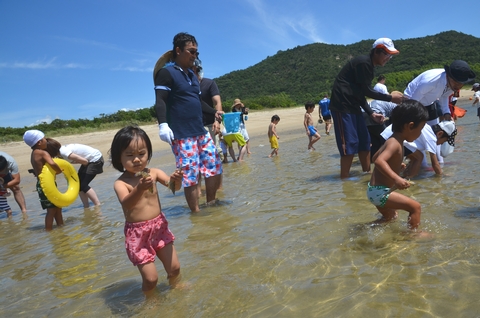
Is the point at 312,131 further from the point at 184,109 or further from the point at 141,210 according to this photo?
the point at 141,210

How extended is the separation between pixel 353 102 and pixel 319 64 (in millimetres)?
85753

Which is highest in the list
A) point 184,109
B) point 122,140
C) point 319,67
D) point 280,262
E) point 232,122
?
point 319,67

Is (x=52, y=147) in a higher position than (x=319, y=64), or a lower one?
lower

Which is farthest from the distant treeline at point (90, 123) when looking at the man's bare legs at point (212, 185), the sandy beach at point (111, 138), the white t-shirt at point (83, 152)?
the man's bare legs at point (212, 185)

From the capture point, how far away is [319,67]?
278ft

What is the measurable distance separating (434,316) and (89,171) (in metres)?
5.69

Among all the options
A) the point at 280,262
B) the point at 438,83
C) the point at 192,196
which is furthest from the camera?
the point at 438,83

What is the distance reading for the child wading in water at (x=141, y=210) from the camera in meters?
2.54

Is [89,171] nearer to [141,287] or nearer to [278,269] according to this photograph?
[141,287]

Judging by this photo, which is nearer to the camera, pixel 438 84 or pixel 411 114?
pixel 411 114

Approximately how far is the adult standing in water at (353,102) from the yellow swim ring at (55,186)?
3860 mm

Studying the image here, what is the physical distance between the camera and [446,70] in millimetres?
4875

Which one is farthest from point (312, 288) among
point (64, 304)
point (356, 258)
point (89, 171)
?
Answer: point (89, 171)

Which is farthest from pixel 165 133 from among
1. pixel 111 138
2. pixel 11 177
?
pixel 111 138
